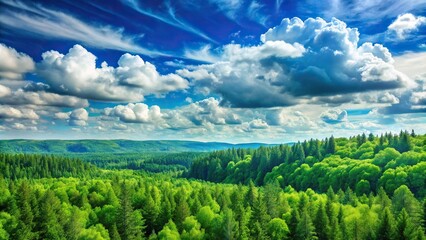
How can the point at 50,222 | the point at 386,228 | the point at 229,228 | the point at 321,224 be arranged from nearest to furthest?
the point at 386,228
the point at 229,228
the point at 321,224
the point at 50,222

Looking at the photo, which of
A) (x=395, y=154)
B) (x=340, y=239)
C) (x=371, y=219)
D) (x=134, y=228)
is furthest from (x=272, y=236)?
(x=395, y=154)

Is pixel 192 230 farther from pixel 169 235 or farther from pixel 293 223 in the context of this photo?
pixel 293 223

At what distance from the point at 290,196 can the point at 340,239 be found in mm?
49204

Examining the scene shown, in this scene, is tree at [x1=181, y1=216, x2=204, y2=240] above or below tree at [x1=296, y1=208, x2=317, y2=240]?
below

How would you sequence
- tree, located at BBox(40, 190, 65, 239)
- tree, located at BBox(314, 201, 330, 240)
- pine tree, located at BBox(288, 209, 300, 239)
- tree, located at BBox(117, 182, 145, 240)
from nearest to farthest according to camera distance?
→ tree, located at BBox(314, 201, 330, 240)
pine tree, located at BBox(288, 209, 300, 239)
tree, located at BBox(40, 190, 65, 239)
tree, located at BBox(117, 182, 145, 240)

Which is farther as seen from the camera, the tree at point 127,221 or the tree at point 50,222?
the tree at point 127,221

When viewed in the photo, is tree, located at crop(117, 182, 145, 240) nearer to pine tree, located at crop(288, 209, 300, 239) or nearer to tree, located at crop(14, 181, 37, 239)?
tree, located at crop(14, 181, 37, 239)

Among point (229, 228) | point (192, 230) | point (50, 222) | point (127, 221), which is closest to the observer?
point (229, 228)

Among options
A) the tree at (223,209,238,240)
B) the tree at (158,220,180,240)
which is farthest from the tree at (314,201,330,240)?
the tree at (158,220,180,240)

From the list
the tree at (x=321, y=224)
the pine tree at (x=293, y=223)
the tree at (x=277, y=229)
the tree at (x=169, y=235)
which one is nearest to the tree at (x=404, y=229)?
the tree at (x=321, y=224)

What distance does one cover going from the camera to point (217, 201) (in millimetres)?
122688

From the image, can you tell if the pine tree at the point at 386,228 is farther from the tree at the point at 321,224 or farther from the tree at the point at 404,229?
the tree at the point at 321,224

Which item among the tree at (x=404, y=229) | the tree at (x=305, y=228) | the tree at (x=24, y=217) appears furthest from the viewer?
the tree at (x=24, y=217)

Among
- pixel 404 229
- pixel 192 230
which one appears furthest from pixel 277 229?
pixel 404 229
